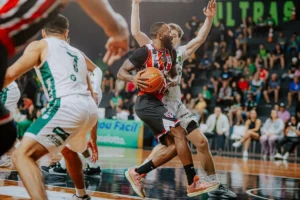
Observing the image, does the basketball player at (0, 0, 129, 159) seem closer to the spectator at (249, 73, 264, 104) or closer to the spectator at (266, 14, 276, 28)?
the spectator at (249, 73, 264, 104)

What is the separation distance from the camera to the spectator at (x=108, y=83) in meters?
22.2

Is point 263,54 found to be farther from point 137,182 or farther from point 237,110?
point 137,182

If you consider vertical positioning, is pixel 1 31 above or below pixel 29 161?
above

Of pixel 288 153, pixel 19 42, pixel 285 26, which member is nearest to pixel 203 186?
pixel 19 42

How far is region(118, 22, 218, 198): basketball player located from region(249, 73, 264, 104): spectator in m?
12.5

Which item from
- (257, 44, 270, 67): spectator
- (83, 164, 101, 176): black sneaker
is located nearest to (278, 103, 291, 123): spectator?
(257, 44, 270, 67): spectator

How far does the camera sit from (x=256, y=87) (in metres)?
19.1

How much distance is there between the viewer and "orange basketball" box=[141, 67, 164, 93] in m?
6.20

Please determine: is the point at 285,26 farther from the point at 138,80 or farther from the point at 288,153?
the point at 138,80

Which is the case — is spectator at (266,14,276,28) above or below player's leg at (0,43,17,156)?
above

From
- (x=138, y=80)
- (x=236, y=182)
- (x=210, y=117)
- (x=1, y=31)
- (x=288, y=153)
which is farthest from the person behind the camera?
(x=210, y=117)

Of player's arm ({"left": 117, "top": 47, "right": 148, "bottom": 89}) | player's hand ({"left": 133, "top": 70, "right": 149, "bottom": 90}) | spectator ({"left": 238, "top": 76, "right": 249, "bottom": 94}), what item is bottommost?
player's hand ({"left": 133, "top": 70, "right": 149, "bottom": 90})

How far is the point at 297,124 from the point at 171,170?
751 cm

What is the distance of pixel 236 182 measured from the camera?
8.41m
